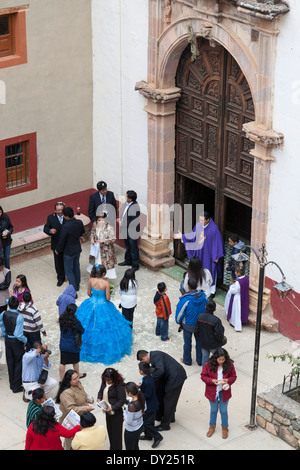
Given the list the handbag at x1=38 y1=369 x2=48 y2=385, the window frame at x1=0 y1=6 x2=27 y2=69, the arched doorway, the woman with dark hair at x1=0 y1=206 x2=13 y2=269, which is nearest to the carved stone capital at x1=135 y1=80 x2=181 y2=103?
the arched doorway

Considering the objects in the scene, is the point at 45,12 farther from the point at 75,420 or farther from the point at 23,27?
the point at 75,420

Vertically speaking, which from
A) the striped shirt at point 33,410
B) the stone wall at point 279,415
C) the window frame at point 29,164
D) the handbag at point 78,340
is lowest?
the stone wall at point 279,415

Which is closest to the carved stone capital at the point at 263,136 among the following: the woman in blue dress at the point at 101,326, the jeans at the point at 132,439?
the woman in blue dress at the point at 101,326

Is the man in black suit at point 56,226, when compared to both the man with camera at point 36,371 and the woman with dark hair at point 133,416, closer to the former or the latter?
the man with camera at point 36,371

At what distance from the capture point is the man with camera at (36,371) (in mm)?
16562

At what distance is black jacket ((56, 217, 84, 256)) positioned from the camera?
64.2ft

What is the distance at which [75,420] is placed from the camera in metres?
14.8

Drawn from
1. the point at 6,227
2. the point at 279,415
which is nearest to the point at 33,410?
the point at 279,415

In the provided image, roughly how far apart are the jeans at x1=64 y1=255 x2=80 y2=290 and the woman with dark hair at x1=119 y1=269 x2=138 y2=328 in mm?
1894

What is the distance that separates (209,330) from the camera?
55.6 feet

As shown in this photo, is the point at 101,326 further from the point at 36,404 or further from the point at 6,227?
the point at 6,227

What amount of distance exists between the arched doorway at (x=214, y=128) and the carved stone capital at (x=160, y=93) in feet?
0.52
